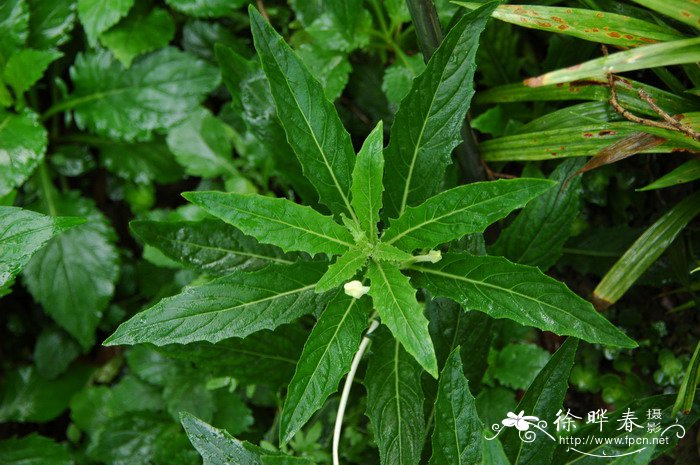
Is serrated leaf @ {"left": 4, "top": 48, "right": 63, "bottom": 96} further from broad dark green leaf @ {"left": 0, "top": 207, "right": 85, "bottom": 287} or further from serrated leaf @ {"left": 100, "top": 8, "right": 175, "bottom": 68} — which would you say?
broad dark green leaf @ {"left": 0, "top": 207, "right": 85, "bottom": 287}

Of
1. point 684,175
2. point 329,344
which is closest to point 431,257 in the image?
point 329,344

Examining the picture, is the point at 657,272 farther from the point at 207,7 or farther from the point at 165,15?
the point at 165,15

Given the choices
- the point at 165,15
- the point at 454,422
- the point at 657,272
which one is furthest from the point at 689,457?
the point at 165,15

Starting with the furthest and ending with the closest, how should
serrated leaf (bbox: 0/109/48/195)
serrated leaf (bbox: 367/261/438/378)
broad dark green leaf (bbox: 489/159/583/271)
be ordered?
serrated leaf (bbox: 0/109/48/195), broad dark green leaf (bbox: 489/159/583/271), serrated leaf (bbox: 367/261/438/378)

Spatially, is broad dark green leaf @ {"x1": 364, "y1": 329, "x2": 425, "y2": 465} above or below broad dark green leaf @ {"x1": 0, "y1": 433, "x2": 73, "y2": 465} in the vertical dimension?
above

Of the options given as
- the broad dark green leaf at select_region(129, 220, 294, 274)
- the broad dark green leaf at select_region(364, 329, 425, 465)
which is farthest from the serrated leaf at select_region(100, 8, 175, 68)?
the broad dark green leaf at select_region(364, 329, 425, 465)

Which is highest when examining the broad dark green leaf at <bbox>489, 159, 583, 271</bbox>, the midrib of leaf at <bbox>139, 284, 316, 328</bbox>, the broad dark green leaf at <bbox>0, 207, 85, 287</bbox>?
the broad dark green leaf at <bbox>0, 207, 85, 287</bbox>

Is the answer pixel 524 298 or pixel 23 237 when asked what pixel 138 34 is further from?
pixel 524 298

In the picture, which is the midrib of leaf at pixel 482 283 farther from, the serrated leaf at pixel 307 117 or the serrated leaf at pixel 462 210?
the serrated leaf at pixel 307 117
